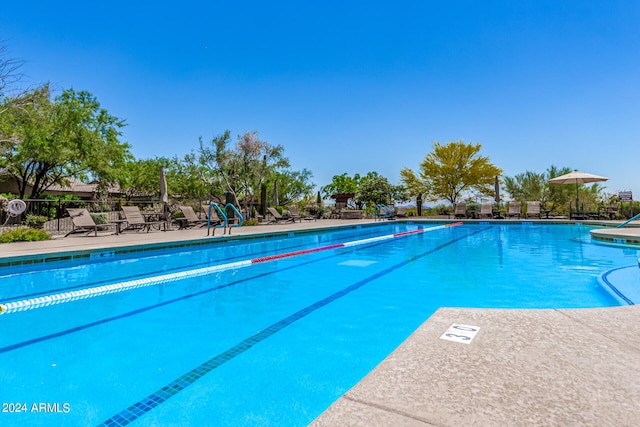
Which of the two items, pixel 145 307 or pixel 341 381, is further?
pixel 145 307

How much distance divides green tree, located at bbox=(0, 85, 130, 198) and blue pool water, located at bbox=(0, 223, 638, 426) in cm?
968

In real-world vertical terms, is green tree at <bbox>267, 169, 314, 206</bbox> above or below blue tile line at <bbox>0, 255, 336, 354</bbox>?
above

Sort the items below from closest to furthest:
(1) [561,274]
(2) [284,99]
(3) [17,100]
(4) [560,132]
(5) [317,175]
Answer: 1. (1) [561,274]
2. (3) [17,100]
3. (4) [560,132]
4. (2) [284,99]
5. (5) [317,175]

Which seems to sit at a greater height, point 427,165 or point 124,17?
point 124,17

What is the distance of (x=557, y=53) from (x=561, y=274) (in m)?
12.5

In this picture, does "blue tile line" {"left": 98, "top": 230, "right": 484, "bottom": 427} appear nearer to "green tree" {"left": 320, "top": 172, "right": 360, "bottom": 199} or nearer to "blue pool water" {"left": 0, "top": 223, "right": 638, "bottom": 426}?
"blue pool water" {"left": 0, "top": 223, "right": 638, "bottom": 426}

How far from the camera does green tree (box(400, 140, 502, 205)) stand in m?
22.9

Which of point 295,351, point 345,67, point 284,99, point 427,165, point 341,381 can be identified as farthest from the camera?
point 427,165

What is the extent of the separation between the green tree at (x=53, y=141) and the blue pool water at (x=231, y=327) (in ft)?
31.8

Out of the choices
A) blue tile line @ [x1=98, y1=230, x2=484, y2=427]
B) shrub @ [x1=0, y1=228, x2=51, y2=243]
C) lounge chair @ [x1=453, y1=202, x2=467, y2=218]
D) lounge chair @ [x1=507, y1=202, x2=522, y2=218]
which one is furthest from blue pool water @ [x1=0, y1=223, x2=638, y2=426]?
lounge chair @ [x1=453, y1=202, x2=467, y2=218]

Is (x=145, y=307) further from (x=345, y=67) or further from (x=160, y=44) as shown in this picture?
(x=345, y=67)

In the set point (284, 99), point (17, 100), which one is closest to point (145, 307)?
point (17, 100)

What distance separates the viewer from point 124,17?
13078mm

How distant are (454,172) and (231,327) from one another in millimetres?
22653
